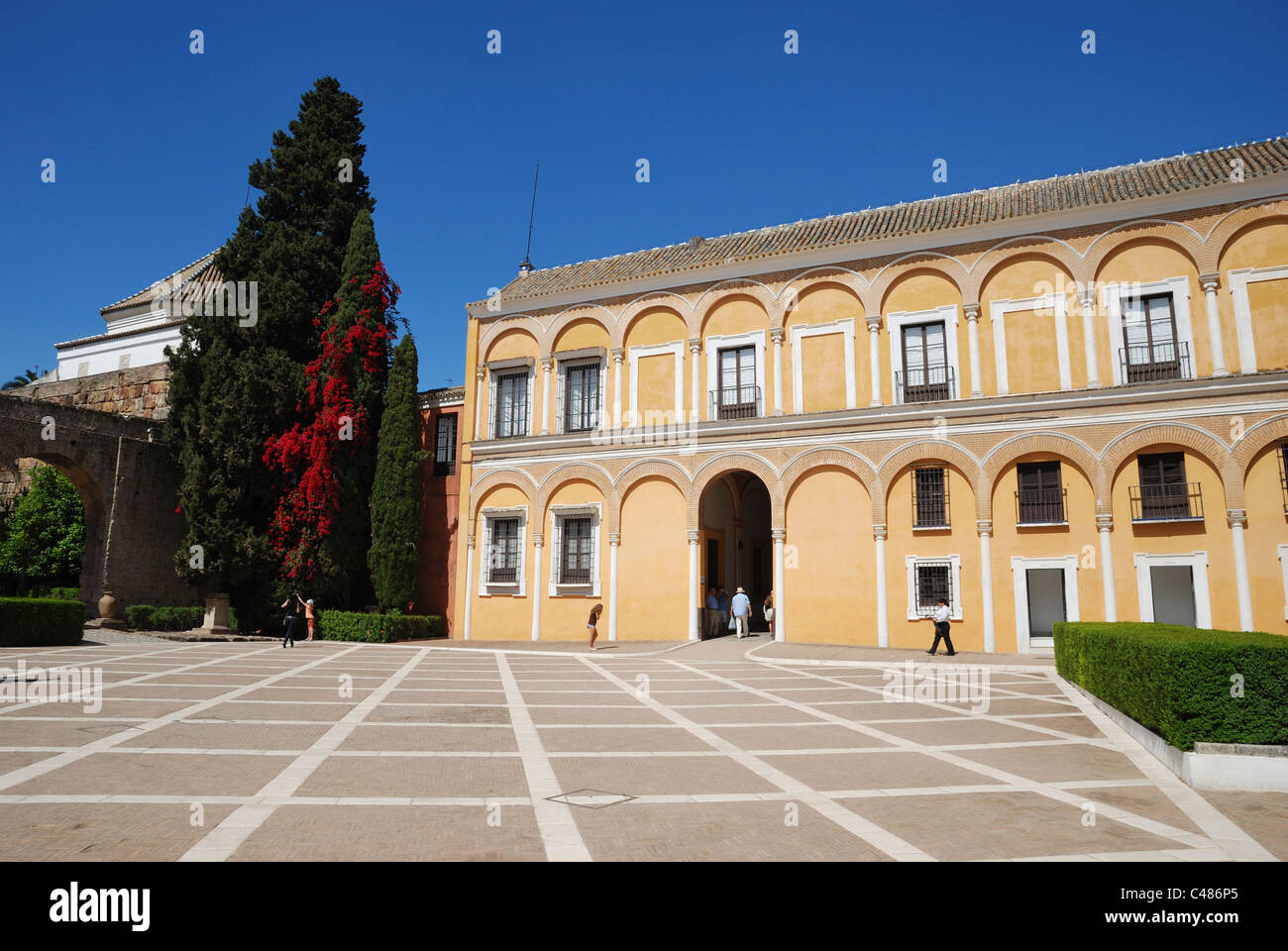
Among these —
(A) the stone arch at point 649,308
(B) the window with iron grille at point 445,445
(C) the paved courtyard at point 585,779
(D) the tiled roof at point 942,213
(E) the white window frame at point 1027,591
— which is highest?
(D) the tiled roof at point 942,213

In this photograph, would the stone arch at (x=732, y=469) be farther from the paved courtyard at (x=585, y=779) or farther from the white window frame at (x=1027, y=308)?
the paved courtyard at (x=585, y=779)

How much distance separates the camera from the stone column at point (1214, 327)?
19.5 m

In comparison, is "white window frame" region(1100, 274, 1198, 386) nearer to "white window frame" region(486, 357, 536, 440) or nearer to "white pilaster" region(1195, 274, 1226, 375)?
"white pilaster" region(1195, 274, 1226, 375)

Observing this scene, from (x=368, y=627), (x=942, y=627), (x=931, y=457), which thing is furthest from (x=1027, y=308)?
(x=368, y=627)

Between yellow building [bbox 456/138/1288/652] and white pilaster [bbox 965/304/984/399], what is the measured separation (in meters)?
0.07

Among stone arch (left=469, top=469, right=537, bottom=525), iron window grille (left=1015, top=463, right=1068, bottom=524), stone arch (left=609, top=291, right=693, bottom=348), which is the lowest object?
iron window grille (left=1015, top=463, right=1068, bottom=524)

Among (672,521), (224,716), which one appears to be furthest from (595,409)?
(224,716)

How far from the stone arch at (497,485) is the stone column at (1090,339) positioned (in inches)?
635

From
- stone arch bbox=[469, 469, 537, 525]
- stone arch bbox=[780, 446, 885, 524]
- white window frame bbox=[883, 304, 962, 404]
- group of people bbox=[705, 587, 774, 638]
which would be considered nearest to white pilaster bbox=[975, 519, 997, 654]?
stone arch bbox=[780, 446, 885, 524]

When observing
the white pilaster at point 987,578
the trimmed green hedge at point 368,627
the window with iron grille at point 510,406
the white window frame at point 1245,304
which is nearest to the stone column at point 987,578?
the white pilaster at point 987,578

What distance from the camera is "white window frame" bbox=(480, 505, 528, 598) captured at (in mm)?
26594

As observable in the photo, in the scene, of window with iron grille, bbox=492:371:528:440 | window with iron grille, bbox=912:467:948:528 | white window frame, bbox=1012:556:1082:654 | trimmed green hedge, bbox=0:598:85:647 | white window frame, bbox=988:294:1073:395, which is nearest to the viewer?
trimmed green hedge, bbox=0:598:85:647

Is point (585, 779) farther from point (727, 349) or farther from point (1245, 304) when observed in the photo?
point (1245, 304)

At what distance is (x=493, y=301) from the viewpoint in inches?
1116
